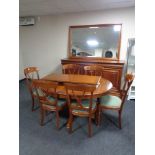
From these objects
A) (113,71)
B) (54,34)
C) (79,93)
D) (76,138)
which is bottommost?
(76,138)

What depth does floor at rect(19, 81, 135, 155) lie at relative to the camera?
79.1 inches

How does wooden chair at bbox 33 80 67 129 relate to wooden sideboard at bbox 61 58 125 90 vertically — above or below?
below

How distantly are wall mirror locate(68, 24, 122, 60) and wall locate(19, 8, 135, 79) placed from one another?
0.42ft

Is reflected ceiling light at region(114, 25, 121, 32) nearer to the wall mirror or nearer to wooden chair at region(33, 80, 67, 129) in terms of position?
the wall mirror

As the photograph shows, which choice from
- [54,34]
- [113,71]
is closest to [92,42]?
[113,71]

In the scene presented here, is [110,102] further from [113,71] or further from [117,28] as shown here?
→ [117,28]

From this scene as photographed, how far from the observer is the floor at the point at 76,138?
201 cm

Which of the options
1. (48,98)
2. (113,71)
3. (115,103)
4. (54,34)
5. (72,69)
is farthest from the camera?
(54,34)

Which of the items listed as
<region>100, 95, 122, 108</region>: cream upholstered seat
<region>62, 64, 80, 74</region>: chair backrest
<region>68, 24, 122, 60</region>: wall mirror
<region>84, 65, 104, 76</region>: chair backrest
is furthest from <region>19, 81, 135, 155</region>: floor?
<region>68, 24, 122, 60</region>: wall mirror

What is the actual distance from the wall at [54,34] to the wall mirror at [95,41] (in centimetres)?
13

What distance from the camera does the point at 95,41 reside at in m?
4.27

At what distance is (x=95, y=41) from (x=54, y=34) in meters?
1.32

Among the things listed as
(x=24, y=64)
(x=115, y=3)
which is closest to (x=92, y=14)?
(x=115, y=3)

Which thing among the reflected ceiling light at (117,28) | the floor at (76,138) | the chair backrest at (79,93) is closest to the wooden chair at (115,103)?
the floor at (76,138)
